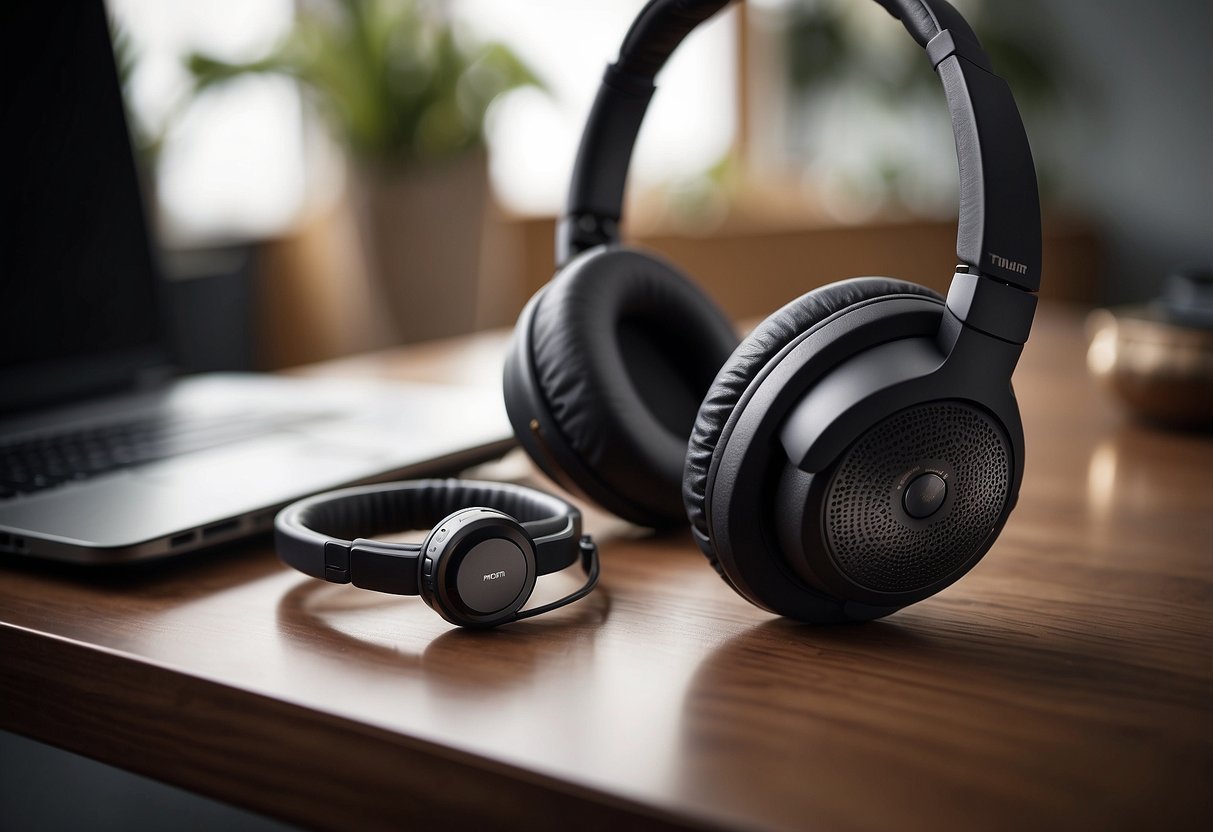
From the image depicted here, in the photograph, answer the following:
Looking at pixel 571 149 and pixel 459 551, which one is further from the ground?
pixel 571 149

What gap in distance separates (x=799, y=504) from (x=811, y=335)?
7cm

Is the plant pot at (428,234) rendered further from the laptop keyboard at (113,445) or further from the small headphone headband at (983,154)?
the small headphone headband at (983,154)

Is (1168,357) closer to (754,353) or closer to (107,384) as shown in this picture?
(754,353)

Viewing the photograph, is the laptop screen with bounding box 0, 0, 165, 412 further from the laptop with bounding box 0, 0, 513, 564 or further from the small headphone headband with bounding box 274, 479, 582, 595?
the small headphone headband with bounding box 274, 479, 582, 595

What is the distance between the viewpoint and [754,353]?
1.52 feet

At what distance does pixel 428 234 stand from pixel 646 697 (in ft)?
9.55

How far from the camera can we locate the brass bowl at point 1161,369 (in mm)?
858

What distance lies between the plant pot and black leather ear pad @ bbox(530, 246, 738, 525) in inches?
102

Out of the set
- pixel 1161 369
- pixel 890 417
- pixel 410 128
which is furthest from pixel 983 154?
pixel 410 128

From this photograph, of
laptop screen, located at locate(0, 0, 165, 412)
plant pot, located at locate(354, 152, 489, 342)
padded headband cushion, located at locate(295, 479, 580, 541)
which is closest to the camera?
padded headband cushion, located at locate(295, 479, 580, 541)

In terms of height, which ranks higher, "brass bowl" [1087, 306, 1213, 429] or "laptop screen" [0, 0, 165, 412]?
"laptop screen" [0, 0, 165, 412]

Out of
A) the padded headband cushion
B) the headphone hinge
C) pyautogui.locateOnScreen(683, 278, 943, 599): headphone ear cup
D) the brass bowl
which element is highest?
the headphone hinge

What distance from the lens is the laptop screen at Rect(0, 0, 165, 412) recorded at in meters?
0.82

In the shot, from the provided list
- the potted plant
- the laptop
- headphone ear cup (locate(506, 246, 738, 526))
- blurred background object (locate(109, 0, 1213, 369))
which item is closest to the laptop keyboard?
the laptop
